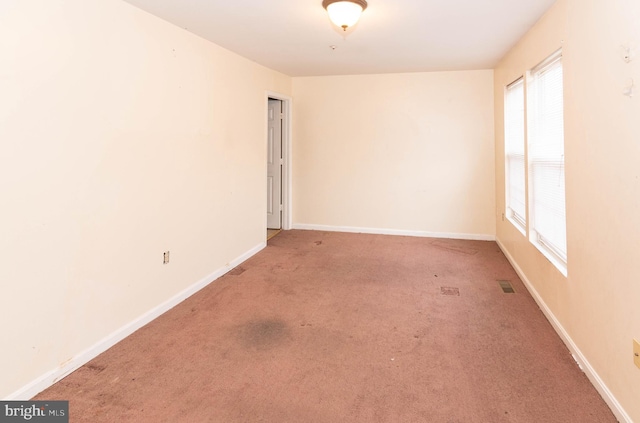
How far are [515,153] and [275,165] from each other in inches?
134

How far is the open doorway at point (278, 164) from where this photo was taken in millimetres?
5793

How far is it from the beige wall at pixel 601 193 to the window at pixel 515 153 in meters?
1.28

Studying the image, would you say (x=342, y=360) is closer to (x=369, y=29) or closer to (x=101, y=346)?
(x=101, y=346)

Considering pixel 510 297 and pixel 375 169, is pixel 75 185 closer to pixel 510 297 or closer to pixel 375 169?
pixel 510 297

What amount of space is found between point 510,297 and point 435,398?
1727 mm

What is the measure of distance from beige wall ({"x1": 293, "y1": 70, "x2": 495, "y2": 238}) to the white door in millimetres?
267

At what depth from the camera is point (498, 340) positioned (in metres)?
2.53

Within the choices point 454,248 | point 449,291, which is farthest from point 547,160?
point 454,248

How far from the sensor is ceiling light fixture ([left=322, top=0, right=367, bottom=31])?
257 centimetres

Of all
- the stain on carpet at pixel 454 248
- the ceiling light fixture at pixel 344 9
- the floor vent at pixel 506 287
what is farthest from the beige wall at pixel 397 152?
the ceiling light fixture at pixel 344 9

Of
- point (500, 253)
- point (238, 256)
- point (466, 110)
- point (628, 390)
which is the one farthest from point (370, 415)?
point (466, 110)

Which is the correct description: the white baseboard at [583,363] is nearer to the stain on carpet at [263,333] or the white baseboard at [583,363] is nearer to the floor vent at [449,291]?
the floor vent at [449,291]

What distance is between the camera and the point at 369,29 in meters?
3.32

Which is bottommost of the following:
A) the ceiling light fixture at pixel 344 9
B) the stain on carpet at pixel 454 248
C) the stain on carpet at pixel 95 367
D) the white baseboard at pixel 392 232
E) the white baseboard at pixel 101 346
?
the stain on carpet at pixel 95 367
